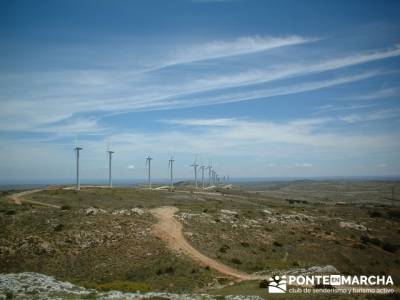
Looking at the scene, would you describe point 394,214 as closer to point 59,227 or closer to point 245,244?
point 245,244

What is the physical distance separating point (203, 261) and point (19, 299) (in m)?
27.4

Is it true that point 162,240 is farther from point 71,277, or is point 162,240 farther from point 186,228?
point 71,277

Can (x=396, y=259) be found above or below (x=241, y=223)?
below

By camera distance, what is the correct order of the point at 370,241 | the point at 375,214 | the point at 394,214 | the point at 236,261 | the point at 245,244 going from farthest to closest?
the point at 394,214 < the point at 375,214 < the point at 370,241 < the point at 245,244 < the point at 236,261

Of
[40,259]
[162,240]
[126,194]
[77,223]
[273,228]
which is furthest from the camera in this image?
[126,194]

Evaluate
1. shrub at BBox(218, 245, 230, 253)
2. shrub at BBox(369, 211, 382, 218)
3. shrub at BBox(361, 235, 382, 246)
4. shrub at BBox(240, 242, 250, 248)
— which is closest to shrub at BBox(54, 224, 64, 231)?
shrub at BBox(218, 245, 230, 253)

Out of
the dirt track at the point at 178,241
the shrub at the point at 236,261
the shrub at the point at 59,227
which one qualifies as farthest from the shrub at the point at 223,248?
the shrub at the point at 59,227

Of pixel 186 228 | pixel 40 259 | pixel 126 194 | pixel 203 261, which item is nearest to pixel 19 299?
pixel 40 259

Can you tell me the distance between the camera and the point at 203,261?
5397 centimetres

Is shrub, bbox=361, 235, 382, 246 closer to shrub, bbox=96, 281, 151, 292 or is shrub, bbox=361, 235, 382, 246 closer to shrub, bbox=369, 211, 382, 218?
shrub, bbox=369, 211, 382, 218

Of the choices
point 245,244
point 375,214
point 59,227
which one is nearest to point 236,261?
point 245,244

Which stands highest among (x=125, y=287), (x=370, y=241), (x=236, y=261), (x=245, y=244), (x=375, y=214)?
A: (x=125, y=287)

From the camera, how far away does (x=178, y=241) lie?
204 ft

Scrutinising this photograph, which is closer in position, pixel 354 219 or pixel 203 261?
pixel 203 261
